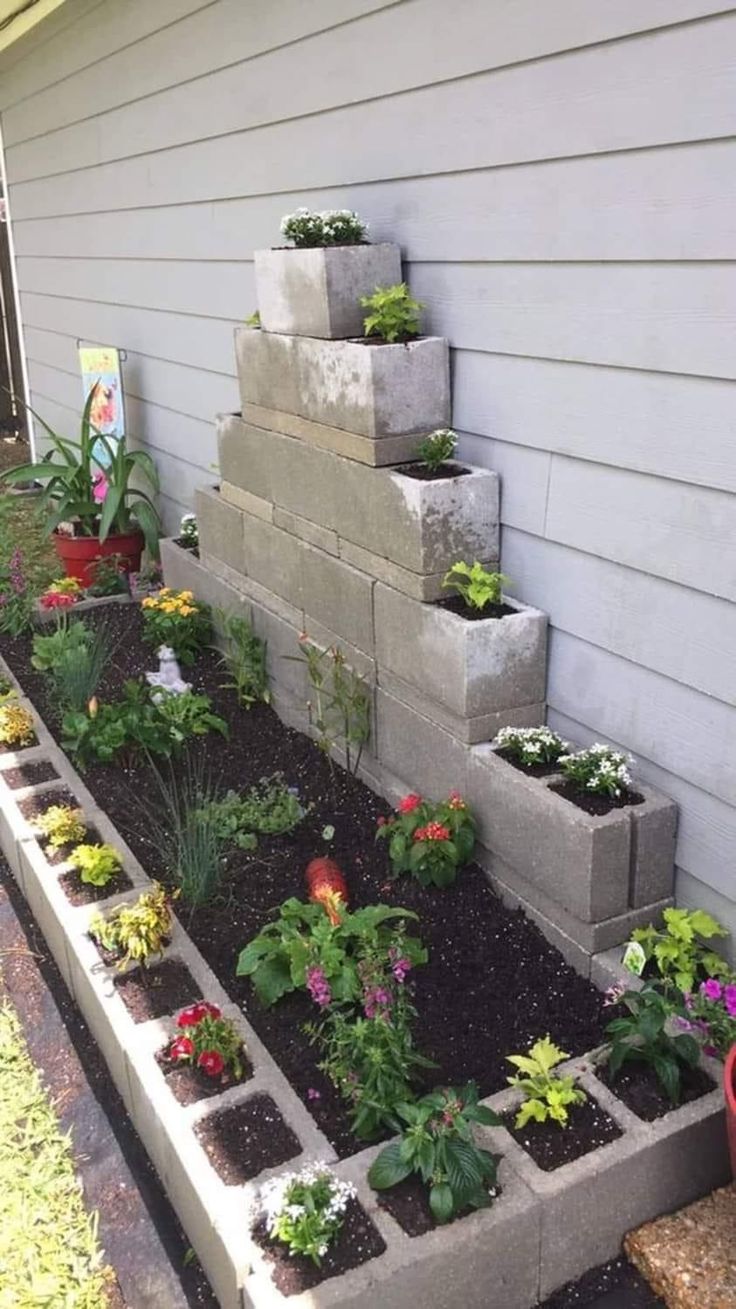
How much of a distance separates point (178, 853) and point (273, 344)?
1.53 metres

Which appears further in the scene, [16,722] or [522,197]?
[16,722]

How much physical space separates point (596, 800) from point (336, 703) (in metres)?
1.03

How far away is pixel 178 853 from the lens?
294 centimetres

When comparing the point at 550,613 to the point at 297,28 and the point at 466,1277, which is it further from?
the point at 297,28

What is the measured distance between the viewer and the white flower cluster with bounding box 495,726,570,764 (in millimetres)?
2580

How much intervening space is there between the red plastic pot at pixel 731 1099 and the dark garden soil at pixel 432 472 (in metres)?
1.46

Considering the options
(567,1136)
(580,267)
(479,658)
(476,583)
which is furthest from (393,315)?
(567,1136)

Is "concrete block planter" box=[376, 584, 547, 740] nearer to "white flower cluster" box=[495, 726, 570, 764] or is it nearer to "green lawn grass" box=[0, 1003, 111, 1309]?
"white flower cluster" box=[495, 726, 570, 764]

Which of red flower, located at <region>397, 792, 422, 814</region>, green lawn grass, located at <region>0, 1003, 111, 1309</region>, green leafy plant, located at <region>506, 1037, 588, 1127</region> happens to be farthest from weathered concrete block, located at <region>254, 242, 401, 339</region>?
green lawn grass, located at <region>0, 1003, 111, 1309</region>

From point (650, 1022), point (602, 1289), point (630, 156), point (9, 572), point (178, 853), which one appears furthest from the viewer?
point (9, 572)

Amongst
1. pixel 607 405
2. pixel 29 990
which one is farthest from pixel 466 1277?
pixel 607 405

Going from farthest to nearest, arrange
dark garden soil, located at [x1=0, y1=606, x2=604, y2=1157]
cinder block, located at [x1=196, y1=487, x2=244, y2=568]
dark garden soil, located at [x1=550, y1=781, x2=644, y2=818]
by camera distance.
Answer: cinder block, located at [x1=196, y1=487, x2=244, y2=568] → dark garden soil, located at [x1=550, y1=781, x2=644, y2=818] → dark garden soil, located at [x1=0, y1=606, x2=604, y2=1157]

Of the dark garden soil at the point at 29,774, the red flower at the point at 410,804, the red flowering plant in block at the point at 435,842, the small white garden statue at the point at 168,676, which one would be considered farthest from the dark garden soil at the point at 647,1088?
the small white garden statue at the point at 168,676

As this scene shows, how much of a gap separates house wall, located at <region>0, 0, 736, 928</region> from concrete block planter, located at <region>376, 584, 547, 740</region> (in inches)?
2.2
